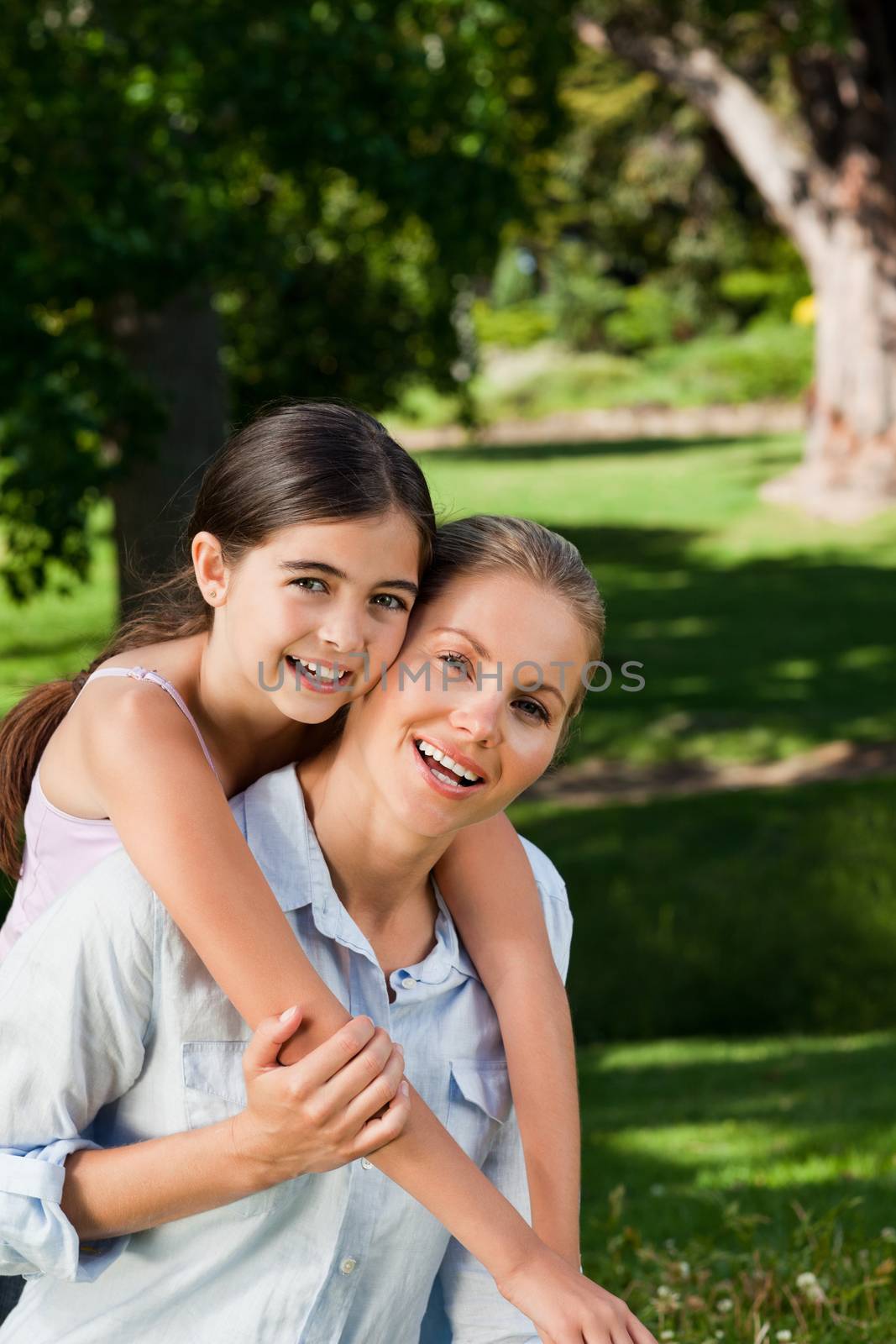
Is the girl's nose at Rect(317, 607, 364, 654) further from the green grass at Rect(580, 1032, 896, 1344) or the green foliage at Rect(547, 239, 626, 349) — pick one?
the green foliage at Rect(547, 239, 626, 349)

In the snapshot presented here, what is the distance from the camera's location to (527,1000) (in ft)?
6.85

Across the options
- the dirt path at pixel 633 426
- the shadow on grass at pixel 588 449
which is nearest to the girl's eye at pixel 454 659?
the shadow on grass at pixel 588 449

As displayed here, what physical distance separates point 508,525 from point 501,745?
30cm

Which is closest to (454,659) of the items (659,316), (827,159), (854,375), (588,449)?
(827,159)

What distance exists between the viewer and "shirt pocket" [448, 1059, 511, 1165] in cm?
204

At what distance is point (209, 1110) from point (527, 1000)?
453 mm

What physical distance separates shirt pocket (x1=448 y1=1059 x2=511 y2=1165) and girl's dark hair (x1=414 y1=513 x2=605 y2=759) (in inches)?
17.4

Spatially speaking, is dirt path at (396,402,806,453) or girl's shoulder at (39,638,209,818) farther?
dirt path at (396,402,806,453)

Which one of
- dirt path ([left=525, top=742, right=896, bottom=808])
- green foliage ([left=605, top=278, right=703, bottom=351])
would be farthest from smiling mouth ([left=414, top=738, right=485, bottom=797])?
green foliage ([left=605, top=278, right=703, bottom=351])

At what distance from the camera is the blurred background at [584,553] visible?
16.3ft

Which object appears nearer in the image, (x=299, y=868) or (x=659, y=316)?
(x=299, y=868)

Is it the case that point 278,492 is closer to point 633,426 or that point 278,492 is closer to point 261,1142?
point 261,1142

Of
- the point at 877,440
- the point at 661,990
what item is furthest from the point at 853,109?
the point at 661,990

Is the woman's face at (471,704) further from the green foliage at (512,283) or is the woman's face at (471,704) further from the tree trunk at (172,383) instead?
the green foliage at (512,283)
